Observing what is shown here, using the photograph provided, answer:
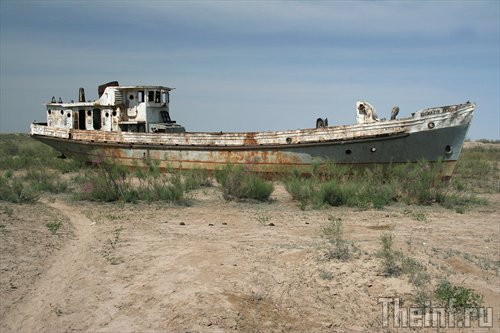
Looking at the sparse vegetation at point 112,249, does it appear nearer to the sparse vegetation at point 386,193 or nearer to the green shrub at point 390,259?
the green shrub at point 390,259

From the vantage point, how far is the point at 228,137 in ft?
54.5

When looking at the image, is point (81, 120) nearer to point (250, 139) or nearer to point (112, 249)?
point (250, 139)

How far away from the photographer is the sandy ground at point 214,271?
5.20 meters

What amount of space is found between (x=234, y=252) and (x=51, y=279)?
252 centimetres

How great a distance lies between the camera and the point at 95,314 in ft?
17.3

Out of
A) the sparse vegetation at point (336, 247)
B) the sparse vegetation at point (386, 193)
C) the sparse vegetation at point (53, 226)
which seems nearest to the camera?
the sparse vegetation at point (336, 247)

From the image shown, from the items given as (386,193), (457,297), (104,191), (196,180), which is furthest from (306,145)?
(457,297)

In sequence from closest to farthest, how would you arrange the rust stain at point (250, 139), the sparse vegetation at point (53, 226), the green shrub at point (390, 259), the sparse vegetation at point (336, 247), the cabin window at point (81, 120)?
the green shrub at point (390, 259) → the sparse vegetation at point (336, 247) → the sparse vegetation at point (53, 226) → the rust stain at point (250, 139) → the cabin window at point (81, 120)

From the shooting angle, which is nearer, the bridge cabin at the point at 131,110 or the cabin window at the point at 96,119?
the bridge cabin at the point at 131,110

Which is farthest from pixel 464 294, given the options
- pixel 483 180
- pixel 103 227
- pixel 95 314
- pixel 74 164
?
pixel 74 164

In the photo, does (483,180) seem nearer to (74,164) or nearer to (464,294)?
(464,294)

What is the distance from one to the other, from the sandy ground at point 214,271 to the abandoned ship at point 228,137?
15.9 ft

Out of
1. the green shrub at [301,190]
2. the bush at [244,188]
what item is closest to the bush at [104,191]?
the bush at [244,188]

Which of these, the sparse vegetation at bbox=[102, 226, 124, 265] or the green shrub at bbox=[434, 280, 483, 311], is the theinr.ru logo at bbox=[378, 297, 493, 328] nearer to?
the green shrub at bbox=[434, 280, 483, 311]
